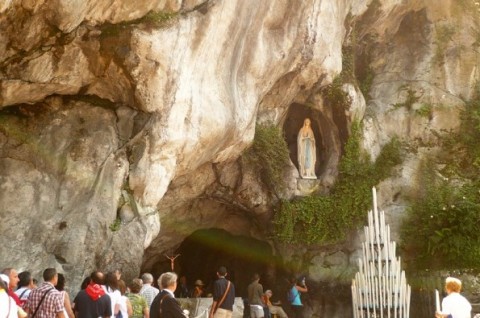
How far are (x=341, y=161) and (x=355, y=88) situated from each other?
194cm

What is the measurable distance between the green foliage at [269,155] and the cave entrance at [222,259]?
250 centimetres

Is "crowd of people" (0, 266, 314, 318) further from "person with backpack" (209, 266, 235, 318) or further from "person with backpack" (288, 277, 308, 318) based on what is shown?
"person with backpack" (288, 277, 308, 318)

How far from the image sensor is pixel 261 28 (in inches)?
547

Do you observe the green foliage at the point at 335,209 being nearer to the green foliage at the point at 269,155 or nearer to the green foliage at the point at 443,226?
the green foliage at the point at 269,155

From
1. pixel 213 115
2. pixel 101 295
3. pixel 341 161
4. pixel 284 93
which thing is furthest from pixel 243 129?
pixel 101 295

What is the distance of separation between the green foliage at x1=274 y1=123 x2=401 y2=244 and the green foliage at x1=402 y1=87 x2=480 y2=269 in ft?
4.10

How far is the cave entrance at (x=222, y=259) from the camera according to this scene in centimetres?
1881

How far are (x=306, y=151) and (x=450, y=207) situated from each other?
3849 mm

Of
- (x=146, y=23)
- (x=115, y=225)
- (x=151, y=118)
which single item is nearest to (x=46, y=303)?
(x=115, y=225)

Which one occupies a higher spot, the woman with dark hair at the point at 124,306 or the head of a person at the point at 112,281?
the head of a person at the point at 112,281

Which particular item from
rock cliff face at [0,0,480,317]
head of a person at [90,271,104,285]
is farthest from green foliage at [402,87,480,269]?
head of a person at [90,271,104,285]

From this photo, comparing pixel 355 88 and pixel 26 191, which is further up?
pixel 355 88

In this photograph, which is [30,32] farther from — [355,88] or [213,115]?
[355,88]

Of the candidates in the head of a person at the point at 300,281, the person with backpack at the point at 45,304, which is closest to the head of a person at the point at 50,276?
the person with backpack at the point at 45,304
